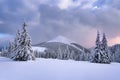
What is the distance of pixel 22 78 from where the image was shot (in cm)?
2758

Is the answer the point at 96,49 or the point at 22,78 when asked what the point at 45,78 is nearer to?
the point at 22,78

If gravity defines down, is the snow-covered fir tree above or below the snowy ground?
above

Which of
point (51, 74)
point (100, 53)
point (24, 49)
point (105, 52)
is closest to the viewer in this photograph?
point (51, 74)

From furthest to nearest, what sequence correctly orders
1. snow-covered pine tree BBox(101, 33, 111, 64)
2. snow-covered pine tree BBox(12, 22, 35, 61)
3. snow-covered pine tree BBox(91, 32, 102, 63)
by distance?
snow-covered pine tree BBox(91, 32, 102, 63), snow-covered pine tree BBox(101, 33, 111, 64), snow-covered pine tree BBox(12, 22, 35, 61)

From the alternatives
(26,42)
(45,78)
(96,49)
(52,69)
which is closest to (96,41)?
(96,49)

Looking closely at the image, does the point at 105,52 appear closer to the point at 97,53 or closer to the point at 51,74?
the point at 97,53

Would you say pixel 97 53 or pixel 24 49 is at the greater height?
pixel 24 49

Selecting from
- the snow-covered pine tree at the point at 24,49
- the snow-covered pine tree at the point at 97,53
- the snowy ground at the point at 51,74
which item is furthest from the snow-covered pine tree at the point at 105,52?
the snowy ground at the point at 51,74

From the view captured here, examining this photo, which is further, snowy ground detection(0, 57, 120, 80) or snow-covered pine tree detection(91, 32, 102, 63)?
snow-covered pine tree detection(91, 32, 102, 63)

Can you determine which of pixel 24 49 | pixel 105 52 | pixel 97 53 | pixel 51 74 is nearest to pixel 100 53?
pixel 97 53

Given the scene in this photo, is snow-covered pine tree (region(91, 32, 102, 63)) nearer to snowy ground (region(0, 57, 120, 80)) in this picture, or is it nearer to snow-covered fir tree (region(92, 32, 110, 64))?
snow-covered fir tree (region(92, 32, 110, 64))

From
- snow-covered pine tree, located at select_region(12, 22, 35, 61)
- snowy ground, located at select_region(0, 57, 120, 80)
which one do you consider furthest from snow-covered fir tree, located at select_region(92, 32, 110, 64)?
snowy ground, located at select_region(0, 57, 120, 80)

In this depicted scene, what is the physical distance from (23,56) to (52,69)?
46.6 feet

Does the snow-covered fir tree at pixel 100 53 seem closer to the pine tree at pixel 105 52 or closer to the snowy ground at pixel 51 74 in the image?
the pine tree at pixel 105 52
